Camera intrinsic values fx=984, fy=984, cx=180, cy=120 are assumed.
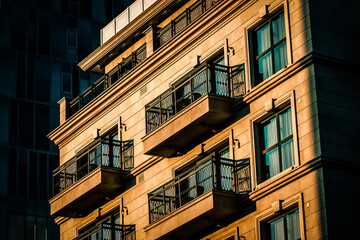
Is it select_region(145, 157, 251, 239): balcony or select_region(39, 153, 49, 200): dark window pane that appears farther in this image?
select_region(39, 153, 49, 200): dark window pane

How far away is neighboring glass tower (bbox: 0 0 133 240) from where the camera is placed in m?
72.6

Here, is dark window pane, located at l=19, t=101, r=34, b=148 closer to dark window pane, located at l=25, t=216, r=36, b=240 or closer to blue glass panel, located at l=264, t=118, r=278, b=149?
dark window pane, located at l=25, t=216, r=36, b=240

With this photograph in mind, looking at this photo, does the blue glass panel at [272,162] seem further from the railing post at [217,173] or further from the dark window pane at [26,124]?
the dark window pane at [26,124]

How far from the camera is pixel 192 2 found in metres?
41.3

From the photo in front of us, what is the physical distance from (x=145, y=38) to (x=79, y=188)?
7.40 m

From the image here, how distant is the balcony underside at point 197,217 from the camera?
33938 mm

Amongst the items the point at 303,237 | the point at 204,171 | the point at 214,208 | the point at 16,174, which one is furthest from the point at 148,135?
the point at 16,174

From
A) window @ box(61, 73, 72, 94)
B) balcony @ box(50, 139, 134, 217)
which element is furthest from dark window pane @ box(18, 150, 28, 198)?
balcony @ box(50, 139, 134, 217)

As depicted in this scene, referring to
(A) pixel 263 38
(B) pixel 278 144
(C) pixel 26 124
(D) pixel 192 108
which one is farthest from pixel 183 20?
(C) pixel 26 124

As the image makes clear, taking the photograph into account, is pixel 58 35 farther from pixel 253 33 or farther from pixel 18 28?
pixel 253 33

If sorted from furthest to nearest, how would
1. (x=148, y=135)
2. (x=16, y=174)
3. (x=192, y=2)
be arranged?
(x=16, y=174) → (x=192, y=2) → (x=148, y=135)

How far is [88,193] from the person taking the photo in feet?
137

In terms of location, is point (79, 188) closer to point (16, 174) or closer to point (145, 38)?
point (145, 38)

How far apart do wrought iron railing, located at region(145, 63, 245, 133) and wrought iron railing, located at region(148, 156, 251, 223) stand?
2471 mm
